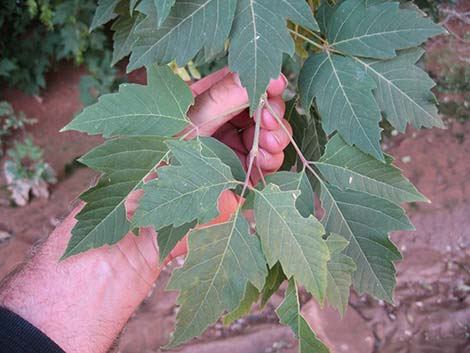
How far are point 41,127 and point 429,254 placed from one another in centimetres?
248

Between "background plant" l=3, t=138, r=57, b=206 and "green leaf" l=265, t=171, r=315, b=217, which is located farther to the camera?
"background plant" l=3, t=138, r=57, b=206

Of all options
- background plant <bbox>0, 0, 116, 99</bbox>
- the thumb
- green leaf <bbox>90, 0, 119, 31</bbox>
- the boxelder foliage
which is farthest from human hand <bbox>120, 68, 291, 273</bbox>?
background plant <bbox>0, 0, 116, 99</bbox>

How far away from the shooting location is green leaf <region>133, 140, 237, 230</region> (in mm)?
699

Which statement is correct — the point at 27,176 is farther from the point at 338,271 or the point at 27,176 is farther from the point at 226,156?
the point at 338,271

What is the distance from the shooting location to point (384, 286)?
78cm

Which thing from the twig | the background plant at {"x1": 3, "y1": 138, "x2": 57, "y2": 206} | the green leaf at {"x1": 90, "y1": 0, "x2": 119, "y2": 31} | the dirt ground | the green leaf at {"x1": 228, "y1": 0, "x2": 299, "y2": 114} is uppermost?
the green leaf at {"x1": 90, "y1": 0, "x2": 119, "y2": 31}

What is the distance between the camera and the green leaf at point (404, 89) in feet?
2.64

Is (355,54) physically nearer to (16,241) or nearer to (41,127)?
(16,241)

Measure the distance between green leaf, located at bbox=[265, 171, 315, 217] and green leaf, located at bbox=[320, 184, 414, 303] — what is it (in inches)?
1.3

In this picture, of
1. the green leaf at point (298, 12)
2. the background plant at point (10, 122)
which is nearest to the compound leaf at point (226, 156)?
the green leaf at point (298, 12)

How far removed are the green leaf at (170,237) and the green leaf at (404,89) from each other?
342 millimetres

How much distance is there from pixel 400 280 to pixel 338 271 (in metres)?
2.05

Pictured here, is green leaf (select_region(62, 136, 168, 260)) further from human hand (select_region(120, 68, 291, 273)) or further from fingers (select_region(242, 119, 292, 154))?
fingers (select_region(242, 119, 292, 154))

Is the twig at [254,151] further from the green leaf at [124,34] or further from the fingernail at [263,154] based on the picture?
the green leaf at [124,34]
